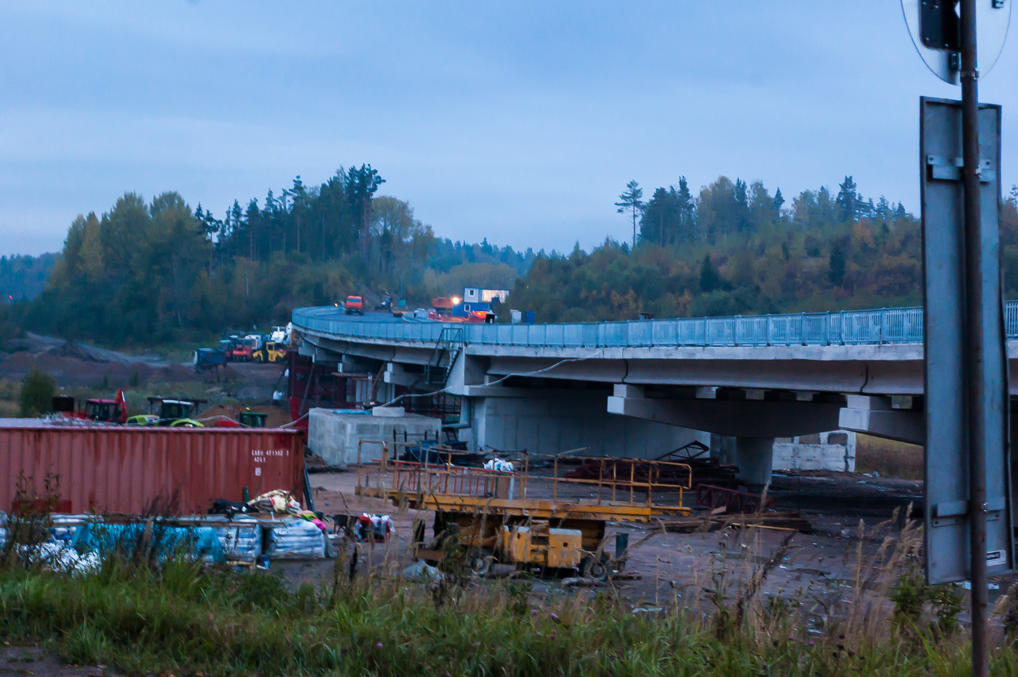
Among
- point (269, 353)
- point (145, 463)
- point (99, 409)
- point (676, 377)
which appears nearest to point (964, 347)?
point (145, 463)

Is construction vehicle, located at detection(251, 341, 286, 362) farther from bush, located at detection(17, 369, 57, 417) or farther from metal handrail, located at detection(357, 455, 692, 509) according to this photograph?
metal handrail, located at detection(357, 455, 692, 509)

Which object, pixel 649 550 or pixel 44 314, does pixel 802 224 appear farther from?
pixel 649 550

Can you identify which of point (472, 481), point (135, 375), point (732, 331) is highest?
point (732, 331)

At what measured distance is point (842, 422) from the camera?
2641cm

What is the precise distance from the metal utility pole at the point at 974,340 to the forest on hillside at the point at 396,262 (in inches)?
3781

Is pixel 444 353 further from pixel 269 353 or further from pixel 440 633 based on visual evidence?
pixel 269 353

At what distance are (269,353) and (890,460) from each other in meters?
68.3

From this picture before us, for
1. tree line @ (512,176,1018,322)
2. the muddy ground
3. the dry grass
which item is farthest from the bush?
tree line @ (512,176,1018,322)

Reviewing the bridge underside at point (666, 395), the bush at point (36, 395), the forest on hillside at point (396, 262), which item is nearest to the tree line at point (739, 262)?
the forest on hillside at point (396, 262)

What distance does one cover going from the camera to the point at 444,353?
154 feet

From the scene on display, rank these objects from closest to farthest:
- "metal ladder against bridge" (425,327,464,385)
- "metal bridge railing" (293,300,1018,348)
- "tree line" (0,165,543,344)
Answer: "metal bridge railing" (293,300,1018,348) → "metal ladder against bridge" (425,327,464,385) → "tree line" (0,165,543,344)

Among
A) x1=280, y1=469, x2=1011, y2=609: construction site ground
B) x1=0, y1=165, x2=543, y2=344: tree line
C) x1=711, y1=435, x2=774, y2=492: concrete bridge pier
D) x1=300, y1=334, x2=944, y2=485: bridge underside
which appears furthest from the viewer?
x1=0, y1=165, x2=543, y2=344: tree line

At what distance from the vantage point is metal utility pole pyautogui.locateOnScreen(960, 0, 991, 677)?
3895 mm

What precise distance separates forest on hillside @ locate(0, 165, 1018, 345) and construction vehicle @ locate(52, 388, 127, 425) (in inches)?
2892
